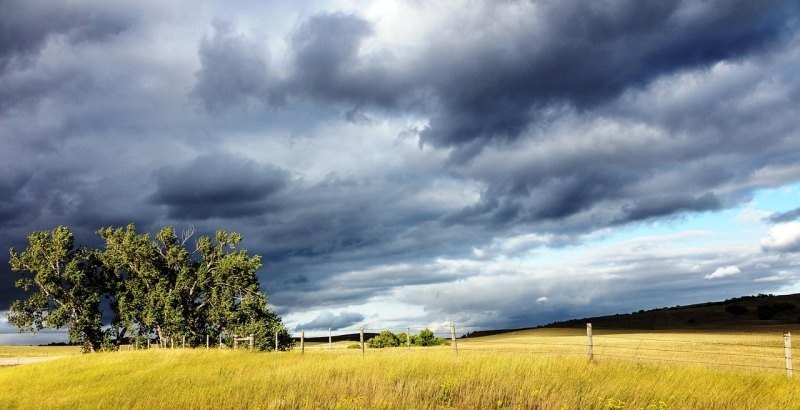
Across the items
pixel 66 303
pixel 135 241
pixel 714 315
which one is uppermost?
pixel 135 241

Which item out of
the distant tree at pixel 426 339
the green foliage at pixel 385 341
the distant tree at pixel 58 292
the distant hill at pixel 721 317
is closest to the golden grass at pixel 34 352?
the distant tree at pixel 58 292

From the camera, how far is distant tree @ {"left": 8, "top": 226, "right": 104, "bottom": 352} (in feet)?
158

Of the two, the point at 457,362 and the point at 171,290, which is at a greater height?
the point at 171,290

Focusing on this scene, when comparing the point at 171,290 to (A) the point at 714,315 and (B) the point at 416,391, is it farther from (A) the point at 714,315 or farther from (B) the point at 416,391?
(A) the point at 714,315

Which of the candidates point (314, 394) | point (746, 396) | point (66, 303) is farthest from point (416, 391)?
point (66, 303)

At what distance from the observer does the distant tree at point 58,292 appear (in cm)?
4816

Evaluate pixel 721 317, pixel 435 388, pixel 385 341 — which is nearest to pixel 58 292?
pixel 385 341

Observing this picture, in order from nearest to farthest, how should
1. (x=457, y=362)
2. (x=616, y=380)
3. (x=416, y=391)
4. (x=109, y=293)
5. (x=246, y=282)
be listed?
(x=416, y=391)
(x=616, y=380)
(x=457, y=362)
(x=246, y=282)
(x=109, y=293)

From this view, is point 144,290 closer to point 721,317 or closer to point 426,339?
point 426,339

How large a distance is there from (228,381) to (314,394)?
403cm

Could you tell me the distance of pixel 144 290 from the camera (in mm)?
52562

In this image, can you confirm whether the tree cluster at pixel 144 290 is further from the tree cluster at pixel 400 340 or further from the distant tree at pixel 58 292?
the tree cluster at pixel 400 340

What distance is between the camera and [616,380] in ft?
45.1

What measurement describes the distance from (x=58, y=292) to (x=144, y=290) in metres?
6.79
